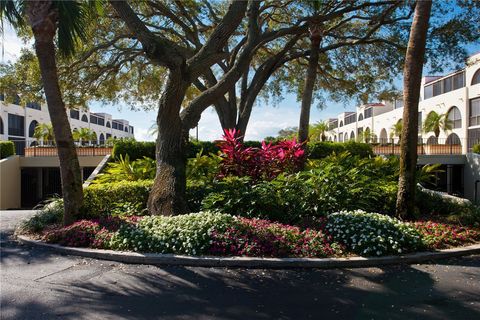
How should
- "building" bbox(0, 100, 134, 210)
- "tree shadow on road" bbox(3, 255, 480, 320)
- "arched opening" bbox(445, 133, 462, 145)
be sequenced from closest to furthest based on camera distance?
"tree shadow on road" bbox(3, 255, 480, 320) → "building" bbox(0, 100, 134, 210) → "arched opening" bbox(445, 133, 462, 145)

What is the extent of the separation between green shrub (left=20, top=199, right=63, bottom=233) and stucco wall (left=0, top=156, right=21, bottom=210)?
13.5m

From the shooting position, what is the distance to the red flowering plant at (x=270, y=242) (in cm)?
598

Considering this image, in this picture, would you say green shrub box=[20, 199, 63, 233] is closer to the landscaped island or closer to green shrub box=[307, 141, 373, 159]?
the landscaped island

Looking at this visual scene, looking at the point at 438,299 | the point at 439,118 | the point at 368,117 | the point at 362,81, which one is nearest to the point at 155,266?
the point at 438,299

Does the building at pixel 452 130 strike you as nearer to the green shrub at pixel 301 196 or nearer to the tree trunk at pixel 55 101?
the green shrub at pixel 301 196

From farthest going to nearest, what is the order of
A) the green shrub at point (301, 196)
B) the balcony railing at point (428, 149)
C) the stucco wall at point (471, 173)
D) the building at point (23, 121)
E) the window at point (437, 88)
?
the window at point (437, 88), the building at point (23, 121), the balcony railing at point (428, 149), the stucco wall at point (471, 173), the green shrub at point (301, 196)

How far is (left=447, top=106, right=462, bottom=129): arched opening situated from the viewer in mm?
35438

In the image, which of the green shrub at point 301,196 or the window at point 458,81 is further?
the window at point 458,81

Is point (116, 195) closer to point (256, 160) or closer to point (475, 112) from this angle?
point (256, 160)

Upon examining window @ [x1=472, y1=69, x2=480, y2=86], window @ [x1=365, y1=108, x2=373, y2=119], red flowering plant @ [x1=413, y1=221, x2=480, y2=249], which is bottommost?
red flowering plant @ [x1=413, y1=221, x2=480, y2=249]

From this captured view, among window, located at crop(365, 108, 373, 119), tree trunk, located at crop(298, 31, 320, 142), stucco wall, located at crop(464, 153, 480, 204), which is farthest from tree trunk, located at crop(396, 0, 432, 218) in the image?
window, located at crop(365, 108, 373, 119)

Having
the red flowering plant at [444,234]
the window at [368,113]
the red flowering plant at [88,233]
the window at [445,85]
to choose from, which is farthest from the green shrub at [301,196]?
the window at [368,113]

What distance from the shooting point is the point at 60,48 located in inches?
300

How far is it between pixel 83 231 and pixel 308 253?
382 centimetres
